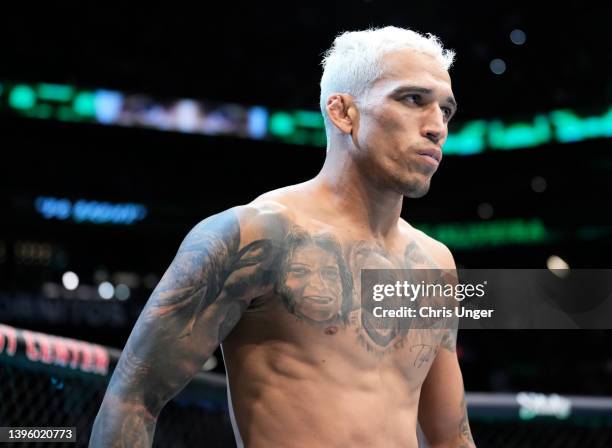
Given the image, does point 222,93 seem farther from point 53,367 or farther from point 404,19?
point 53,367

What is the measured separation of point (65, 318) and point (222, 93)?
14.3ft

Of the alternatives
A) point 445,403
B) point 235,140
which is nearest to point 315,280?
point 445,403

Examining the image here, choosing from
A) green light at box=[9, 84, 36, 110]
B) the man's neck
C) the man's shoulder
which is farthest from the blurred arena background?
the man's neck

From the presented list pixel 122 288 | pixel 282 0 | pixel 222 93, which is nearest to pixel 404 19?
pixel 282 0

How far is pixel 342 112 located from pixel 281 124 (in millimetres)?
12860

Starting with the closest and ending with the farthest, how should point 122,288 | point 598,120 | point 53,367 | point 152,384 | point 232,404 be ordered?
point 152,384
point 232,404
point 53,367
point 598,120
point 122,288

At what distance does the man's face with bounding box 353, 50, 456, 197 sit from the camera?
74.0 inches

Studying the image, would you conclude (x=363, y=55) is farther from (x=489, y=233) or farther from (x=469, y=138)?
(x=489, y=233)

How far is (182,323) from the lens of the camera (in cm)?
165

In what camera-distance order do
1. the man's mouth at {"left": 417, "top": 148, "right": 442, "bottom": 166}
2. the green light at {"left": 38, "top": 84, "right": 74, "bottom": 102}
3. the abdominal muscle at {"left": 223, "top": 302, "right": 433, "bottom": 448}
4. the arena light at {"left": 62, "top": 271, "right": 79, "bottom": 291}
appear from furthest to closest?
1. the arena light at {"left": 62, "top": 271, "right": 79, "bottom": 291}
2. the green light at {"left": 38, "top": 84, "right": 74, "bottom": 102}
3. the man's mouth at {"left": 417, "top": 148, "right": 442, "bottom": 166}
4. the abdominal muscle at {"left": 223, "top": 302, "right": 433, "bottom": 448}

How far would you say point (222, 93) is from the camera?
14.6 meters

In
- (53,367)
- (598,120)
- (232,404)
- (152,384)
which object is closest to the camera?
(152,384)

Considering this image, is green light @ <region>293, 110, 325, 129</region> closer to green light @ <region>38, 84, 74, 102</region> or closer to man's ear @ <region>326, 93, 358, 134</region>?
green light @ <region>38, 84, 74, 102</region>

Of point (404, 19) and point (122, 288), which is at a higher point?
point (404, 19)
